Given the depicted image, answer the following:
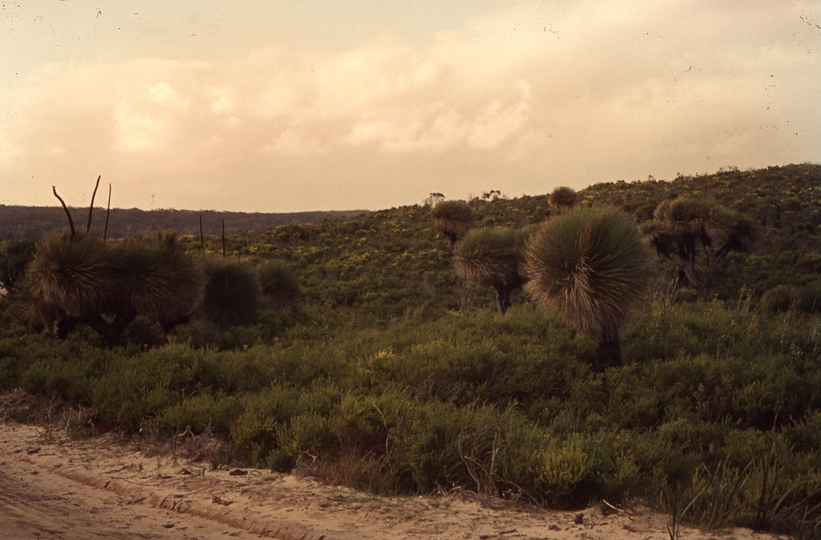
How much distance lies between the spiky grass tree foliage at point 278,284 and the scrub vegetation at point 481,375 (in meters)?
0.08

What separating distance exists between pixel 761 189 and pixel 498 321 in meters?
36.4

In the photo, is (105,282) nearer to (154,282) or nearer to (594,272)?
(154,282)

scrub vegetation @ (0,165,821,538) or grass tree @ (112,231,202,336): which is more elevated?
grass tree @ (112,231,202,336)

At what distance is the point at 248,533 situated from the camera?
5.29m

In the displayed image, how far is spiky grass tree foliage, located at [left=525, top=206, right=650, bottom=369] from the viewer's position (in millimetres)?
11430

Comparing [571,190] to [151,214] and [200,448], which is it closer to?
[200,448]

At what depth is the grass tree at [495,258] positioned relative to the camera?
744 inches

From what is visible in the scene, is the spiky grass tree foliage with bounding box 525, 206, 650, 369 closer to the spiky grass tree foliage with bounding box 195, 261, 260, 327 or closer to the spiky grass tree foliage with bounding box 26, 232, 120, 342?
the spiky grass tree foliage with bounding box 26, 232, 120, 342

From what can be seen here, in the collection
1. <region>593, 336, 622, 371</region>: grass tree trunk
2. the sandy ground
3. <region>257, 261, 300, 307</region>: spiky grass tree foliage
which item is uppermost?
<region>257, 261, 300, 307</region>: spiky grass tree foliage

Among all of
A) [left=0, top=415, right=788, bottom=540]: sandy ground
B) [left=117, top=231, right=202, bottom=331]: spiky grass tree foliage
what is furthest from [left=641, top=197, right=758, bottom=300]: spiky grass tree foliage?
[left=0, top=415, right=788, bottom=540]: sandy ground

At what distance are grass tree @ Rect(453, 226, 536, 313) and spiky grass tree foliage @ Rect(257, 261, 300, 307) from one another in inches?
256

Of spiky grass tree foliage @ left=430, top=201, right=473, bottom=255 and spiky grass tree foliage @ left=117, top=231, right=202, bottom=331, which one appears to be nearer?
spiky grass tree foliage @ left=117, top=231, right=202, bottom=331

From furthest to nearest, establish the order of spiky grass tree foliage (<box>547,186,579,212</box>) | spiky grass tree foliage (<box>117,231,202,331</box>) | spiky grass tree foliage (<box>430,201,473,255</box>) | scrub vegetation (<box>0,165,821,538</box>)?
spiky grass tree foliage (<box>547,186,579,212</box>), spiky grass tree foliage (<box>430,201,473,255</box>), spiky grass tree foliage (<box>117,231,202,331</box>), scrub vegetation (<box>0,165,821,538</box>)

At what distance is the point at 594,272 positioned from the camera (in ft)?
37.8
